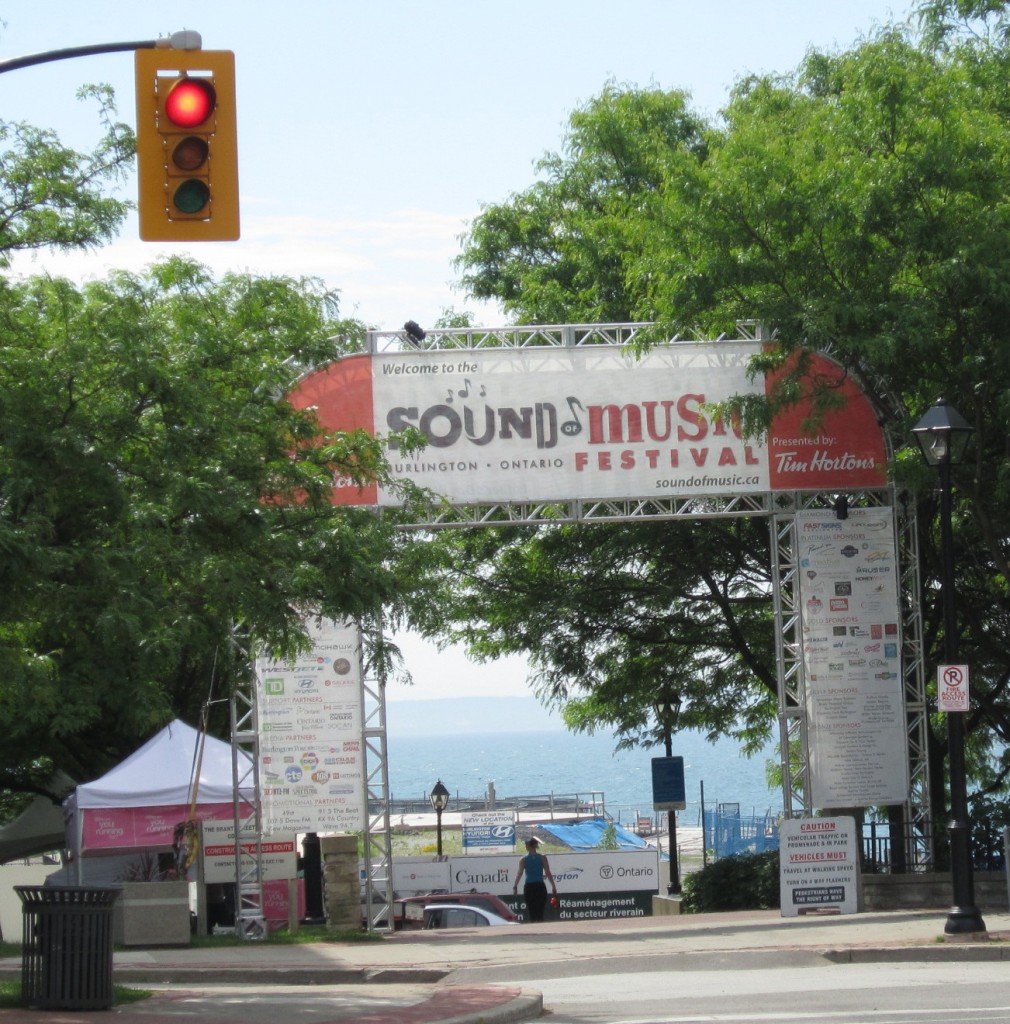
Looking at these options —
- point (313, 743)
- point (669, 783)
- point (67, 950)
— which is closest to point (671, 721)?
point (669, 783)

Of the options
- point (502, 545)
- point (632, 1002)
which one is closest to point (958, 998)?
point (632, 1002)

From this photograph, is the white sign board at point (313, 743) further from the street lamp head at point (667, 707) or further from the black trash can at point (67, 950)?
the street lamp head at point (667, 707)

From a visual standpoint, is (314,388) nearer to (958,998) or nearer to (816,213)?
(816,213)

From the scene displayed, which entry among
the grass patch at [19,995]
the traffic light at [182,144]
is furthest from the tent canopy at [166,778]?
the traffic light at [182,144]

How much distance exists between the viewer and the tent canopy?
2169 centimetres

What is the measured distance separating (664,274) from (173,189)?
46.1ft

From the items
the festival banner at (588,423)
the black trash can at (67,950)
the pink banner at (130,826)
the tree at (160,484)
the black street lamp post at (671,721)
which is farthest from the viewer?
the black street lamp post at (671,721)

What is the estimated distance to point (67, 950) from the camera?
12.4 m

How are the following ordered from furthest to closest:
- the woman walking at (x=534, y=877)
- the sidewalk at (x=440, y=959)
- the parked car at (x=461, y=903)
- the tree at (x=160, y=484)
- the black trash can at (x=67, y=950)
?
the woman walking at (x=534, y=877) < the parked car at (x=461, y=903) < the tree at (x=160, y=484) < the sidewalk at (x=440, y=959) < the black trash can at (x=67, y=950)

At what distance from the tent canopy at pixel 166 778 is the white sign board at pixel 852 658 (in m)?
8.27

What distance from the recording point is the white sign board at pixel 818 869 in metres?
20.5

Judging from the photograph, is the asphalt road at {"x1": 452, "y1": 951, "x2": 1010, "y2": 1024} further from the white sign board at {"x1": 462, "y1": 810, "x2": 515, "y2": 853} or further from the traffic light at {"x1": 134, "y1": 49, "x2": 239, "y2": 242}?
the white sign board at {"x1": 462, "y1": 810, "x2": 515, "y2": 853}

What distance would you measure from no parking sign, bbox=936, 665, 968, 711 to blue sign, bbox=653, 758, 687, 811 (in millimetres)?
11522

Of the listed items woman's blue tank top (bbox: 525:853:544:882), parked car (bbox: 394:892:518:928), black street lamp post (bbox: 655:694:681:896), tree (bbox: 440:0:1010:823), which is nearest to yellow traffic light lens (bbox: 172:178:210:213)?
tree (bbox: 440:0:1010:823)
